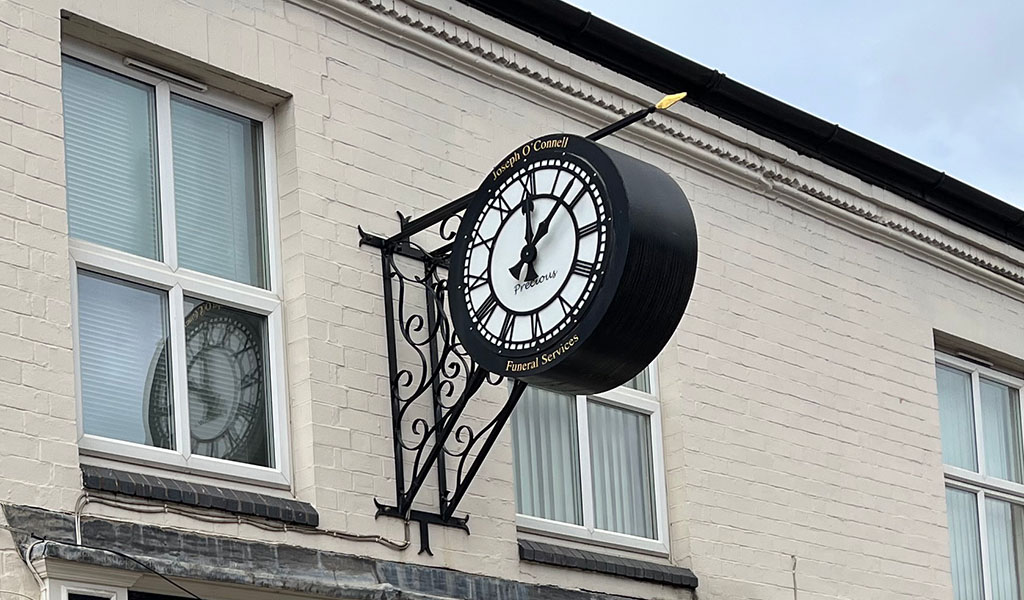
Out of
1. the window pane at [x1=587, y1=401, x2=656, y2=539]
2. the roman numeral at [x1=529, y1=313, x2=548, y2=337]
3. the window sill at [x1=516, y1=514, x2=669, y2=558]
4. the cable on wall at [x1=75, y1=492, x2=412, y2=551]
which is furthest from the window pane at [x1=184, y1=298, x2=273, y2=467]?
the window pane at [x1=587, y1=401, x2=656, y2=539]

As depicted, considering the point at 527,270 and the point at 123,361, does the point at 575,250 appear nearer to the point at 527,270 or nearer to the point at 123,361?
the point at 527,270

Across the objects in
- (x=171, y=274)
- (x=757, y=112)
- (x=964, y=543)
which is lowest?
(x=964, y=543)

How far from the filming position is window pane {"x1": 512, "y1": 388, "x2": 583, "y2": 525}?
34.4ft

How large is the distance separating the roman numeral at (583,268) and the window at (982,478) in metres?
5.80

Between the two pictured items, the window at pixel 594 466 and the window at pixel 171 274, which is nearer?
the window at pixel 171 274

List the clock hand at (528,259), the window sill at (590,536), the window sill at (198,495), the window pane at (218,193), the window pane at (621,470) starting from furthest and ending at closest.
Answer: the window pane at (621,470) < the window sill at (590,536) < the window pane at (218,193) < the clock hand at (528,259) < the window sill at (198,495)

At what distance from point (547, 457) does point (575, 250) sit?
95.6 inches

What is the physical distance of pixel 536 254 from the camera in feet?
28.7

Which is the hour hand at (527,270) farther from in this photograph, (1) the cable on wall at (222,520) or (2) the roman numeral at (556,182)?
(1) the cable on wall at (222,520)

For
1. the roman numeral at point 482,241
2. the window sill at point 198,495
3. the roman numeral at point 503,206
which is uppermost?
the roman numeral at point 503,206

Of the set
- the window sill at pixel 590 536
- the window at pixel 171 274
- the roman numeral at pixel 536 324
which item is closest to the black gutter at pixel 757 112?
the window at pixel 171 274

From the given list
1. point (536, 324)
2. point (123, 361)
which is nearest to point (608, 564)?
point (536, 324)

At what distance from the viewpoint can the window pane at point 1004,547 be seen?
535 inches

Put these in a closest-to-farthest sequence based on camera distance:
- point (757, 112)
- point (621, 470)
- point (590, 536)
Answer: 1. point (590, 536)
2. point (621, 470)
3. point (757, 112)
